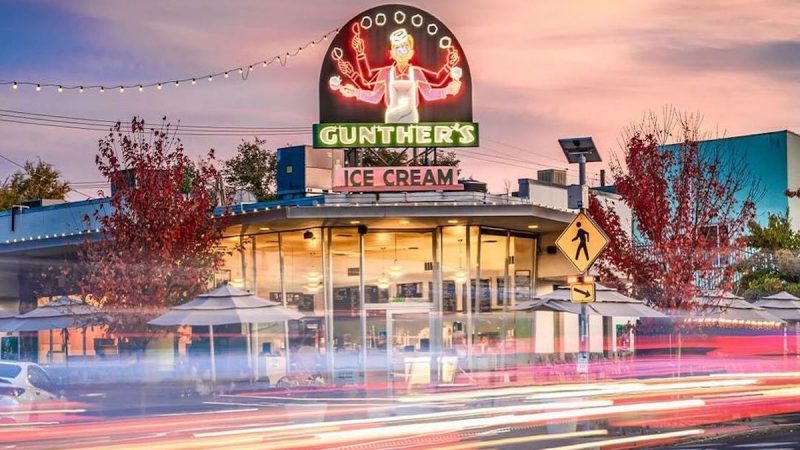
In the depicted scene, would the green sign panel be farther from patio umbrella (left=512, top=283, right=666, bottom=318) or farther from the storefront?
patio umbrella (left=512, top=283, right=666, bottom=318)

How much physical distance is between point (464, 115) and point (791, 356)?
15.6 meters

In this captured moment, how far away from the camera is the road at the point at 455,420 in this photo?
19078 millimetres

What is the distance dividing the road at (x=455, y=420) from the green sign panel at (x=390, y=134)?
6946 mm

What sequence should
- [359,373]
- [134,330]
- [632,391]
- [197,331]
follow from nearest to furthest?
[632,391]
[134,330]
[359,373]
[197,331]

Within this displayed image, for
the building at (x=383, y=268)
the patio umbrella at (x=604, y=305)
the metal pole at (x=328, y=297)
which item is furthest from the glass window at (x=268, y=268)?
the patio umbrella at (x=604, y=305)

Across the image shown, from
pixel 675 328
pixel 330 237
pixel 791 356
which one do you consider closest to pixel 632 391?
pixel 675 328

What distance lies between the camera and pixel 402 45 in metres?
36.2

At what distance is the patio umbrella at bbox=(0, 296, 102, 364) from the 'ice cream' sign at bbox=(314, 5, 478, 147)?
26.4 feet

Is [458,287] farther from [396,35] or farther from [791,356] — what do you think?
[791,356]

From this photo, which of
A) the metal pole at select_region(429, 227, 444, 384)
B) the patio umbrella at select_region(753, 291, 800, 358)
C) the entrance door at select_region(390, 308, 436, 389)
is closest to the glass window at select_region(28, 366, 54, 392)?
the entrance door at select_region(390, 308, 436, 389)

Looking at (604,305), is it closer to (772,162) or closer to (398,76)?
(398,76)

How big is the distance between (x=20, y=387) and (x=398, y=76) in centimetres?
1371

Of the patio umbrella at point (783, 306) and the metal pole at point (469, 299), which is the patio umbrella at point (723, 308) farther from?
the metal pole at point (469, 299)

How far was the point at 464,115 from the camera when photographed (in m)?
36.0
